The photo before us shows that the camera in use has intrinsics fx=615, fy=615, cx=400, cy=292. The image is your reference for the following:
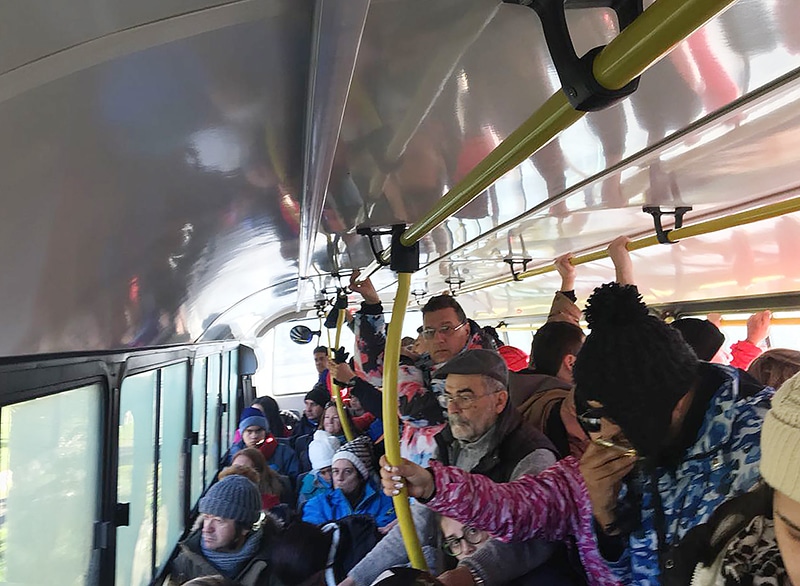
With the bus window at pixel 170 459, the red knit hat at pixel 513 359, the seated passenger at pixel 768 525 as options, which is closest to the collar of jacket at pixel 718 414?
the seated passenger at pixel 768 525

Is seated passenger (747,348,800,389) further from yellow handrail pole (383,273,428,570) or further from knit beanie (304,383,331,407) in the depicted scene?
knit beanie (304,383,331,407)

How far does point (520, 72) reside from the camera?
1.18 meters

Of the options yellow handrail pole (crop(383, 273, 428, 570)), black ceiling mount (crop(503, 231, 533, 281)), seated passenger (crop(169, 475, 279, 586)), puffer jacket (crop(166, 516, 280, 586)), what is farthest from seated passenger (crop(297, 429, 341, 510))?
yellow handrail pole (crop(383, 273, 428, 570))

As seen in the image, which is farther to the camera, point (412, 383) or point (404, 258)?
point (412, 383)

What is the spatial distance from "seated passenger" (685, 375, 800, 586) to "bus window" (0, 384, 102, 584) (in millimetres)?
1689

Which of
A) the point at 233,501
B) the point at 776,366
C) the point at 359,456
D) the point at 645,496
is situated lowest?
the point at 233,501

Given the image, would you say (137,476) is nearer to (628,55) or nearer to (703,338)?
(703,338)

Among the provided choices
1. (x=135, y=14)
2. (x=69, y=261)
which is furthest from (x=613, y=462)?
(x=69, y=261)

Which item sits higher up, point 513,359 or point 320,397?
point 513,359

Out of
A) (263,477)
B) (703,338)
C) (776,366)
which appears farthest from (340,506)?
(776,366)

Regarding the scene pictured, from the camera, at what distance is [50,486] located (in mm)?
2143

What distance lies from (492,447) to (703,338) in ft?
3.18

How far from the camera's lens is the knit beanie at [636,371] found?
47.0 inches

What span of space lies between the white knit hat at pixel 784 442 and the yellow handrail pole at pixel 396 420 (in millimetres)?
1034
